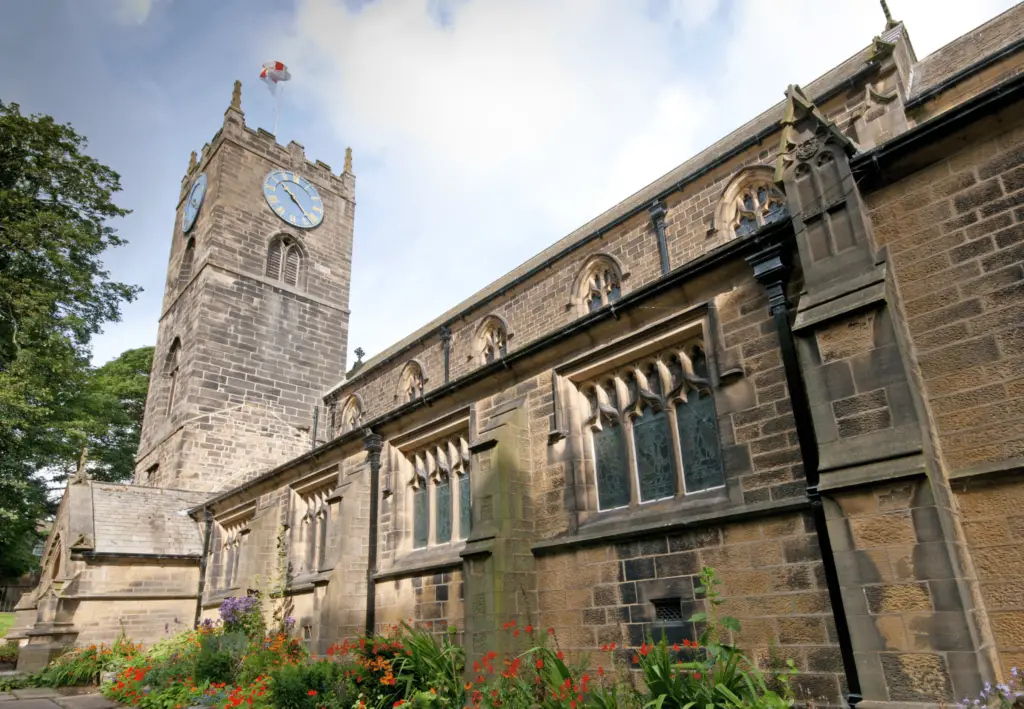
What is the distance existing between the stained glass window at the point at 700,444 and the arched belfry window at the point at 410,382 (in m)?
13.3

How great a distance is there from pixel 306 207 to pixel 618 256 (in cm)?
1931

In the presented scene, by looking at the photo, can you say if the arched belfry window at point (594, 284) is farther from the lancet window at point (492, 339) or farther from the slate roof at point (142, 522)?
the slate roof at point (142, 522)

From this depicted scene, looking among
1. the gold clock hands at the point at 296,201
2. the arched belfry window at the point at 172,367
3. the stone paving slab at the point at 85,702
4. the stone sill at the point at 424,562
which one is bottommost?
the stone paving slab at the point at 85,702

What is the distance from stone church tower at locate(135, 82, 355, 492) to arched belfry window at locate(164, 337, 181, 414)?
0.21 feet

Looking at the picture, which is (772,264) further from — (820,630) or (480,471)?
(480,471)

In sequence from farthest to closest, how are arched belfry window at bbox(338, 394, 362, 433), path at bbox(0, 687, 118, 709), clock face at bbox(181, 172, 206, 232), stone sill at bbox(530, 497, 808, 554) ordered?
clock face at bbox(181, 172, 206, 232), arched belfry window at bbox(338, 394, 362, 433), path at bbox(0, 687, 118, 709), stone sill at bbox(530, 497, 808, 554)

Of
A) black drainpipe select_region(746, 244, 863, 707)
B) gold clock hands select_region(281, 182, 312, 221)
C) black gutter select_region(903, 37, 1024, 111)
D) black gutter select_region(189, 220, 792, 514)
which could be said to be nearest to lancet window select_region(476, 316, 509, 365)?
black gutter select_region(189, 220, 792, 514)

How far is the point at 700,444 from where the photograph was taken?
7.29 m

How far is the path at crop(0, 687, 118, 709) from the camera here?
10.7 m

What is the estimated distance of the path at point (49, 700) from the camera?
1070 cm

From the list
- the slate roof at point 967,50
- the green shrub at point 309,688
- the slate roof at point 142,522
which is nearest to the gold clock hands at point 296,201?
the slate roof at point 142,522

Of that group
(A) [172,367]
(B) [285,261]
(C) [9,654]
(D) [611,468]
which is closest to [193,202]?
(B) [285,261]

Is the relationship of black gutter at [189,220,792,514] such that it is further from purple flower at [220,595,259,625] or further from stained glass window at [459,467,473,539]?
purple flower at [220,595,259,625]

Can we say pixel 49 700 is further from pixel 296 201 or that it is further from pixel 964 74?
pixel 296 201
